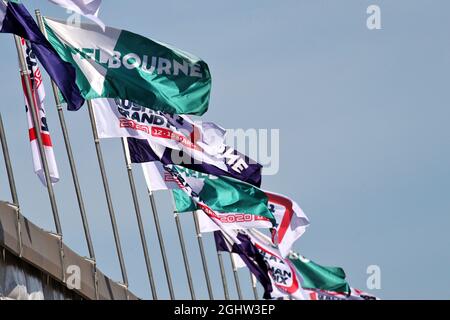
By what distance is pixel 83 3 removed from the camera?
2650 cm

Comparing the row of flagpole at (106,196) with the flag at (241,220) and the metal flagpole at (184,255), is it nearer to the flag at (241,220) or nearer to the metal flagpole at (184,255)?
the metal flagpole at (184,255)

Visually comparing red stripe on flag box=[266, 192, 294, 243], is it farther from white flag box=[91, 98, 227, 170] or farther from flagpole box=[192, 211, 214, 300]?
white flag box=[91, 98, 227, 170]

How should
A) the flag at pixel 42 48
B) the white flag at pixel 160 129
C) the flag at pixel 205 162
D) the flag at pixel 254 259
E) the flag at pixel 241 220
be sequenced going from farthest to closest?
the flag at pixel 254 259
the flag at pixel 241 220
the flag at pixel 205 162
the white flag at pixel 160 129
the flag at pixel 42 48

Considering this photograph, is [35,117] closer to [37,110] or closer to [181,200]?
[37,110]

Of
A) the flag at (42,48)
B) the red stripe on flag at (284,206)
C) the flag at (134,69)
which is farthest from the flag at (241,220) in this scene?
the flag at (42,48)

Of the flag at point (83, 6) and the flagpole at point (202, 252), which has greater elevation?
the flag at point (83, 6)

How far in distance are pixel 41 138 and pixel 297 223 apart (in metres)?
14.0

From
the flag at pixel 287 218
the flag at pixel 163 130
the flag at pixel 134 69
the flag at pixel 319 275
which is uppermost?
the flag at pixel 134 69

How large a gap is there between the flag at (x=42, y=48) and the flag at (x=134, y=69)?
1.32 metres

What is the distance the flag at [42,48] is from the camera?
2286cm
